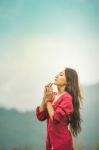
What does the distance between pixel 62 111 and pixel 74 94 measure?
19 centimetres

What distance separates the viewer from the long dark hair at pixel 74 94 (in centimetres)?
232

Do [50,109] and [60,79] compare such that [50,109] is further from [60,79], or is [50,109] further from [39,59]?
[39,59]

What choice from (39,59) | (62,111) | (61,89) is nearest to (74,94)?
(61,89)

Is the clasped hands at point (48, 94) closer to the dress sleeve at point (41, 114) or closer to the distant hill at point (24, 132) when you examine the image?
the dress sleeve at point (41, 114)

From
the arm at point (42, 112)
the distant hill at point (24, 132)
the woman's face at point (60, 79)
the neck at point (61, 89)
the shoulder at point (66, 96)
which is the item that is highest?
the woman's face at point (60, 79)

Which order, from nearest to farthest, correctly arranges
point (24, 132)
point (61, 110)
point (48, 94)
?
point (61, 110) < point (48, 94) < point (24, 132)

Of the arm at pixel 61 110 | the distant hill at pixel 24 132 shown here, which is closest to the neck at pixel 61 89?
the arm at pixel 61 110

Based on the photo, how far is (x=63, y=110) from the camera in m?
2.18

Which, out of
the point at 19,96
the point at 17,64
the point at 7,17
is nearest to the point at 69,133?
the point at 19,96

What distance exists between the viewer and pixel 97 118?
→ 2.57 m

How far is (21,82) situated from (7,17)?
46 cm

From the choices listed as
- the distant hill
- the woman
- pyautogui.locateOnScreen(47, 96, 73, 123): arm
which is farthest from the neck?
the distant hill

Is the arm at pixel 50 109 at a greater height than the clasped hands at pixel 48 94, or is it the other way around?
the clasped hands at pixel 48 94

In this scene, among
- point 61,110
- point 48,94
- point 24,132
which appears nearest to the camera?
point 61,110
